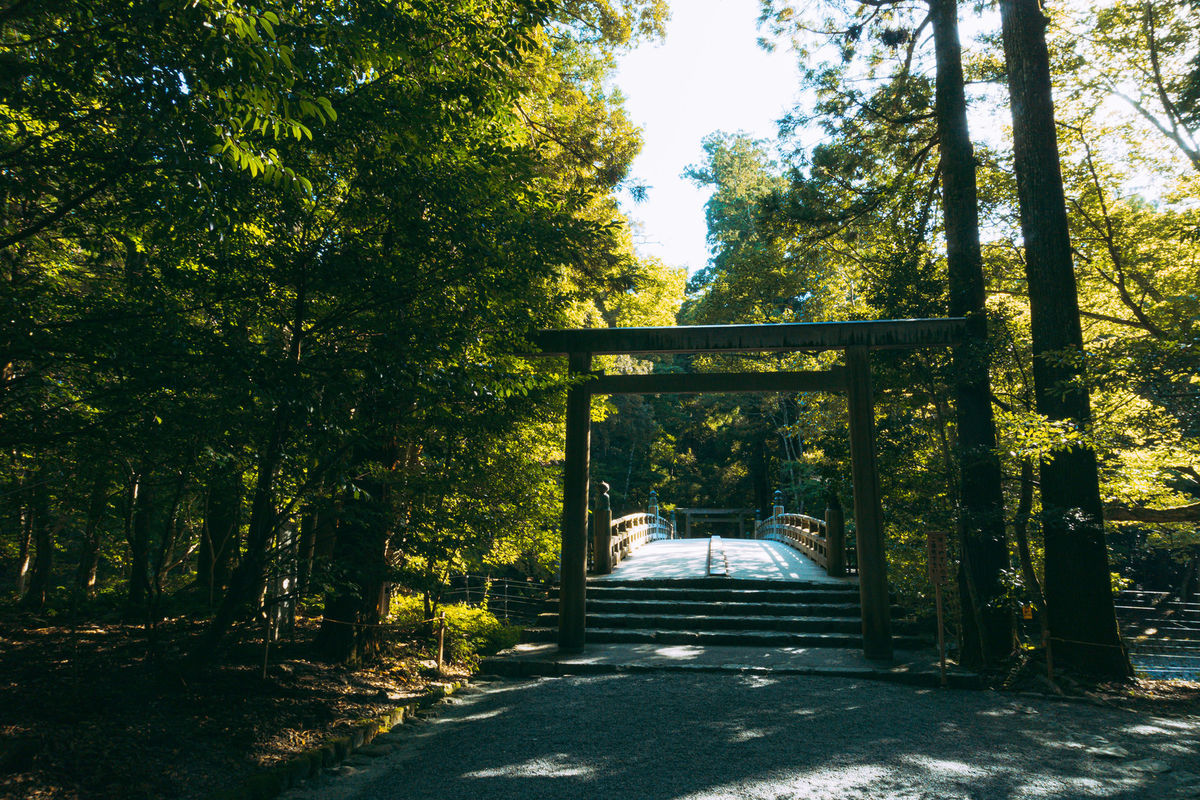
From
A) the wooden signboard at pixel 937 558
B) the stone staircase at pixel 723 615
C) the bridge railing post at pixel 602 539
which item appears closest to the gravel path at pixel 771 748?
the wooden signboard at pixel 937 558

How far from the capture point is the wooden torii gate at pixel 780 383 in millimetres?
7445

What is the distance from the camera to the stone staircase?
858 cm

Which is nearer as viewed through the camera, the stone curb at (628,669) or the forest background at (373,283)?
the forest background at (373,283)

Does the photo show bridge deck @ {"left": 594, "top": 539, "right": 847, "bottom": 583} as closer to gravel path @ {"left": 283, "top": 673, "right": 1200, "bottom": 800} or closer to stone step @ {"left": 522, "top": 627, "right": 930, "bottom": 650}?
stone step @ {"left": 522, "top": 627, "right": 930, "bottom": 650}

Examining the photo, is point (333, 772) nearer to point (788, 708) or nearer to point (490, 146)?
point (788, 708)

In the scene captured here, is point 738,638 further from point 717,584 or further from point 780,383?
point 780,383

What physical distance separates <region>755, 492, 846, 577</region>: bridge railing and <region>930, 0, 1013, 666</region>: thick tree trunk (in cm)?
353

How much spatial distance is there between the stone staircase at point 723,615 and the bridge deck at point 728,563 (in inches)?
15.1

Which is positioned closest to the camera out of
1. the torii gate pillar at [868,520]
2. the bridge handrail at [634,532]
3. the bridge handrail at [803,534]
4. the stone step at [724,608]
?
the torii gate pillar at [868,520]

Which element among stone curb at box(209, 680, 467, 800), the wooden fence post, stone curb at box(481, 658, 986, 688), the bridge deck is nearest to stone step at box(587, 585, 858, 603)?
the bridge deck

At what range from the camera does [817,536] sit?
13.2 metres

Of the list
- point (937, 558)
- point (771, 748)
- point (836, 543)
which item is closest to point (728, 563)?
point (836, 543)

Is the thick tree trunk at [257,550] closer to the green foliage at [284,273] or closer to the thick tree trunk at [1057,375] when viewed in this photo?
the green foliage at [284,273]

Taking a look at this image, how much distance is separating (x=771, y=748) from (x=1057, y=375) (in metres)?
5.72
